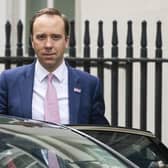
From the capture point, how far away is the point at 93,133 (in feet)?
→ 13.2

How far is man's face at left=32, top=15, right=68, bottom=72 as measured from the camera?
4340mm

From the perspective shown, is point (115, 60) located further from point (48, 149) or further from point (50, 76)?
point (48, 149)

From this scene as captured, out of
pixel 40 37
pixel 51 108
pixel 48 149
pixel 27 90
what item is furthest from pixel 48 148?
pixel 40 37

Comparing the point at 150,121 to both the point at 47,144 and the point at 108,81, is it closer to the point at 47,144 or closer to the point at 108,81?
the point at 108,81

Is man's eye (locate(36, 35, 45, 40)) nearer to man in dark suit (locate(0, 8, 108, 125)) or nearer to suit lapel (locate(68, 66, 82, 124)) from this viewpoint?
man in dark suit (locate(0, 8, 108, 125))

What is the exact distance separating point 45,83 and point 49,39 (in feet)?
0.89

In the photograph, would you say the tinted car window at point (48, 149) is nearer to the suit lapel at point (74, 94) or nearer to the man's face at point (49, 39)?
the suit lapel at point (74, 94)

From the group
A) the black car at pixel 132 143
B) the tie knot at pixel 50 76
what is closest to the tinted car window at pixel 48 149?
the black car at pixel 132 143

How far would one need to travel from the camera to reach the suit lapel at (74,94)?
4332mm

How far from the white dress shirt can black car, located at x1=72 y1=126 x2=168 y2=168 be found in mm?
312

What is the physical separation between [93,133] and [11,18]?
571cm

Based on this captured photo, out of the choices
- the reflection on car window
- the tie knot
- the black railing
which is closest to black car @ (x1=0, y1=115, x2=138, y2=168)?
the reflection on car window

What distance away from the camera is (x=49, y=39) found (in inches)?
170

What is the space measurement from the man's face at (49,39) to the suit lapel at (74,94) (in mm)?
134
